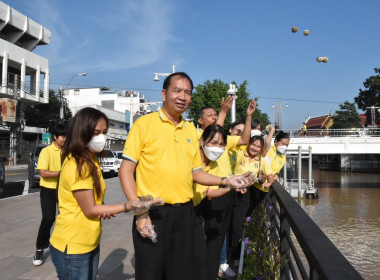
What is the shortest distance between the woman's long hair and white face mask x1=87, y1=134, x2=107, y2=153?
2cm

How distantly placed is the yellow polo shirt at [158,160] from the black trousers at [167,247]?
96mm

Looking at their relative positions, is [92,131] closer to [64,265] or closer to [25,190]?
[64,265]

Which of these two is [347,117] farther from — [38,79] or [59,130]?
[59,130]

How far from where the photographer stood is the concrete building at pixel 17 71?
26891 millimetres

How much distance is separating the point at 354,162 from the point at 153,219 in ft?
160

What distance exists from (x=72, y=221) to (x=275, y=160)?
10.7 ft

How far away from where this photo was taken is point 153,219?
2102 millimetres

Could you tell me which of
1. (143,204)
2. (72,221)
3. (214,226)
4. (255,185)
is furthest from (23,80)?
(143,204)

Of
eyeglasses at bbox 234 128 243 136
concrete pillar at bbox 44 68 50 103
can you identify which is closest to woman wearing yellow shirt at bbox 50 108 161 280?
eyeglasses at bbox 234 128 243 136

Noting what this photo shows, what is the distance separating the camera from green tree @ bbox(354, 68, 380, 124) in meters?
48.8

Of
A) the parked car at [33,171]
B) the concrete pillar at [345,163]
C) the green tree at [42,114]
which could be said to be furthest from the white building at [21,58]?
the concrete pillar at [345,163]

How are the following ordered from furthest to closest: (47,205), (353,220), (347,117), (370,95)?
(347,117) → (370,95) → (353,220) → (47,205)

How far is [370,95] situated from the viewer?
50781 mm

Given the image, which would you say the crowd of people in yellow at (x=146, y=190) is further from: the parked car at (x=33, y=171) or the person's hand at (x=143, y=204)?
the parked car at (x=33, y=171)
